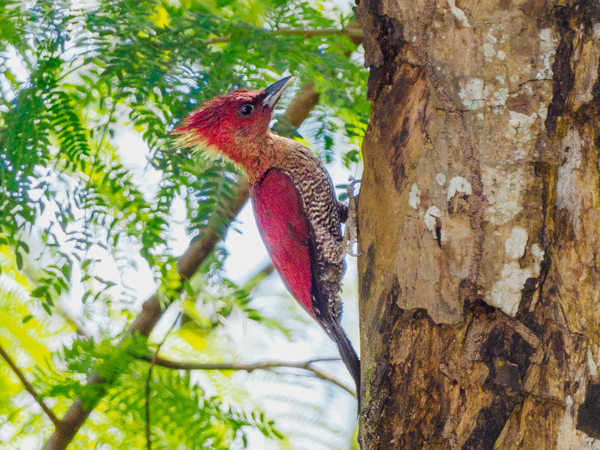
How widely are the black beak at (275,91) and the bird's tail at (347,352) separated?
1.09 m

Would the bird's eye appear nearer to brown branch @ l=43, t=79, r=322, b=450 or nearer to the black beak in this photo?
the black beak

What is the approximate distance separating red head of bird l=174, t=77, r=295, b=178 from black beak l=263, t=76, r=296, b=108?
47 mm

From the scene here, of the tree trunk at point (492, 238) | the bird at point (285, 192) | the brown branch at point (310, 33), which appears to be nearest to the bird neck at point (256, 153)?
the bird at point (285, 192)

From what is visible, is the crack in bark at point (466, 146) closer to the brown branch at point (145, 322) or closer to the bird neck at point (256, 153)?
the brown branch at point (145, 322)

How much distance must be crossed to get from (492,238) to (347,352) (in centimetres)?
102

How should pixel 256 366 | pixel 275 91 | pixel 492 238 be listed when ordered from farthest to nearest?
pixel 256 366, pixel 275 91, pixel 492 238

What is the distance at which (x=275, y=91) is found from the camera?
2633 millimetres

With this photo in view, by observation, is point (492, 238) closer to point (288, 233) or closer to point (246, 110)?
point (288, 233)

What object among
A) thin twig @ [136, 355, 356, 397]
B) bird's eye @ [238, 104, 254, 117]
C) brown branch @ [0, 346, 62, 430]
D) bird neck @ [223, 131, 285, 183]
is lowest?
brown branch @ [0, 346, 62, 430]

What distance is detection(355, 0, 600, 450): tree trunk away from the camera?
4.85 ft

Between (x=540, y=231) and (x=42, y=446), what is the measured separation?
8.49 feet

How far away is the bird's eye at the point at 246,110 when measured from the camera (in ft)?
9.07

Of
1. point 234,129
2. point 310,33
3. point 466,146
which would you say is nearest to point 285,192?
point 234,129

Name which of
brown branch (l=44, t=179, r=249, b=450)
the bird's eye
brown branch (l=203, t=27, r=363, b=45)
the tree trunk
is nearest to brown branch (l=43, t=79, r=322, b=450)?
brown branch (l=44, t=179, r=249, b=450)
